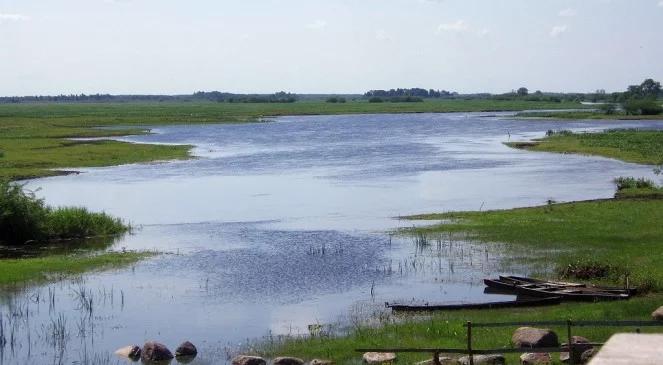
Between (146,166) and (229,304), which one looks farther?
(146,166)

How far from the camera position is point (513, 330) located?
2164cm

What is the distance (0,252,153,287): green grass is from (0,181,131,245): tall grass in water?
395 centimetres

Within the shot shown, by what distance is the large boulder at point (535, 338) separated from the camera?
1953cm

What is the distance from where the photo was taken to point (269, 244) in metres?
37.2

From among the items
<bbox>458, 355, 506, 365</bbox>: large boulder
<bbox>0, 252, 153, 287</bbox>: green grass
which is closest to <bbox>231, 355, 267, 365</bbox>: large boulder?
<bbox>458, 355, 506, 365</bbox>: large boulder

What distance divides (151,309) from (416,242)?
42.1 feet

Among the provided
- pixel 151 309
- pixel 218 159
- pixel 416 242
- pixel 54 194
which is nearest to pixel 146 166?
pixel 218 159

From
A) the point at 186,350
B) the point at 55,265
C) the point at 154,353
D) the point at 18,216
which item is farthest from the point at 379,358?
the point at 18,216

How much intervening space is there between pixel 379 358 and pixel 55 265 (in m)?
17.4

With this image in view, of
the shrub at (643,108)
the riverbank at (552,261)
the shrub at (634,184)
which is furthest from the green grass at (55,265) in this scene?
the shrub at (643,108)

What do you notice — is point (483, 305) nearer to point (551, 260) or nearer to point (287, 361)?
point (287, 361)

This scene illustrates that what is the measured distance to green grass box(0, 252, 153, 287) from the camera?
31.2 meters

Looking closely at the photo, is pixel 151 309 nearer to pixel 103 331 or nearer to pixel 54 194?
pixel 103 331

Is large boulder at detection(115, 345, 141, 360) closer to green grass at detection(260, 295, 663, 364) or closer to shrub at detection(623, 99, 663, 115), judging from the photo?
green grass at detection(260, 295, 663, 364)
